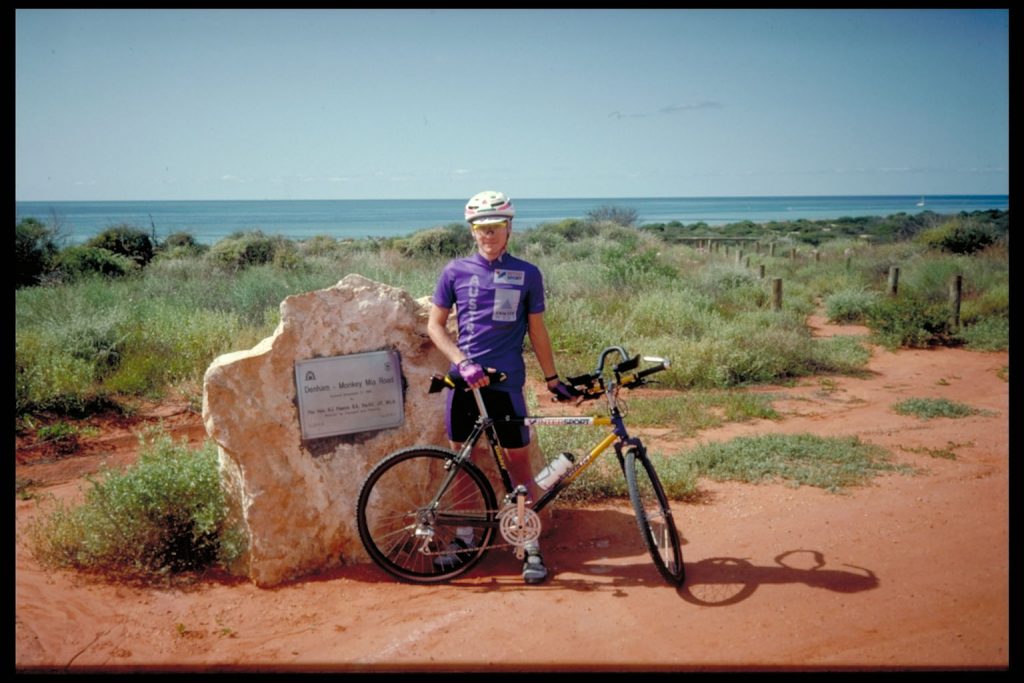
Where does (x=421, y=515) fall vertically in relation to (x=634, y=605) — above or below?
above

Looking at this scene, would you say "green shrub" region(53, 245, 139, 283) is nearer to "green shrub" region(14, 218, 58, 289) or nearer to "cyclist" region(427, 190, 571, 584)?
"green shrub" region(14, 218, 58, 289)

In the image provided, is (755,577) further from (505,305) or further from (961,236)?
(961,236)

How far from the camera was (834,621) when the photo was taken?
3.56 meters

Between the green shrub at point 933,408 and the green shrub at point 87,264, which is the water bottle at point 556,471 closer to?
the green shrub at point 933,408

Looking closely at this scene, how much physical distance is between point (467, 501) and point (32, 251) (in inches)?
520

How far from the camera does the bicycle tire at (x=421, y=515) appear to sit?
158 inches

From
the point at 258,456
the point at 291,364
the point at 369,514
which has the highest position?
the point at 291,364

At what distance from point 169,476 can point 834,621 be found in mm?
3836

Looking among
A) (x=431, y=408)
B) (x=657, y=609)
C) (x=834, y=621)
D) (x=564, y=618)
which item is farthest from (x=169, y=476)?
(x=834, y=621)

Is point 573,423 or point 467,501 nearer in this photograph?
point 573,423

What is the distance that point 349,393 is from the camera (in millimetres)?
4316

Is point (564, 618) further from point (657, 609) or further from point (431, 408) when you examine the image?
point (431, 408)

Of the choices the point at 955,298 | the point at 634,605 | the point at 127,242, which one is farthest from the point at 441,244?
the point at 634,605

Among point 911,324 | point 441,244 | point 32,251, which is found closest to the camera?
point 911,324
